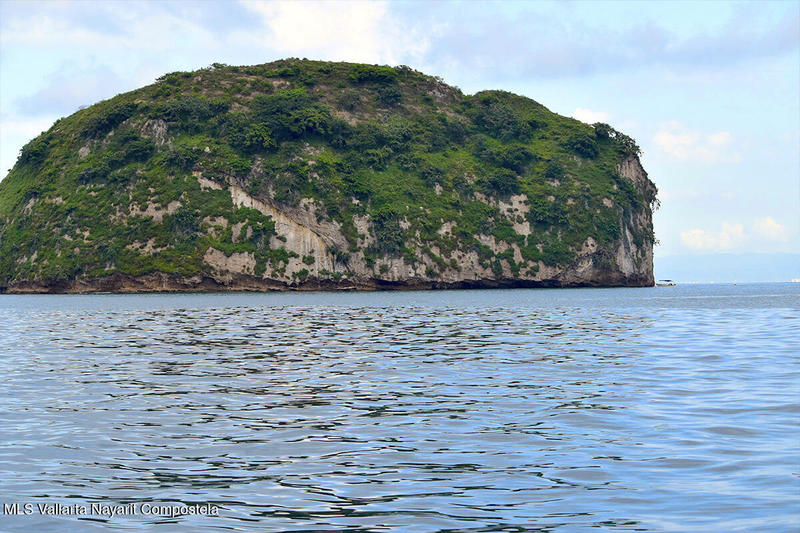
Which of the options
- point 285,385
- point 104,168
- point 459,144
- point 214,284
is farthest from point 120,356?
point 459,144

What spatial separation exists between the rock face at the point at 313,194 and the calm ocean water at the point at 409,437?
83.8 metres

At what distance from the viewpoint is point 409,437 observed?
12.9 meters

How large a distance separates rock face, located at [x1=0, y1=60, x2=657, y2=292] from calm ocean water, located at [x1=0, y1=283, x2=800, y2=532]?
83.8 m

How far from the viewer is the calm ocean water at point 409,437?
29.2 feet

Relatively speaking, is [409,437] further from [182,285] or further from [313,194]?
[313,194]

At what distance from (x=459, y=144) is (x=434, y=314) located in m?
90.6

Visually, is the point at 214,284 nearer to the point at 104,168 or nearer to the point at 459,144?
the point at 104,168

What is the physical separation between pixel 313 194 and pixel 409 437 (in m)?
103

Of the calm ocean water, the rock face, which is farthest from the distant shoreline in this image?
the calm ocean water

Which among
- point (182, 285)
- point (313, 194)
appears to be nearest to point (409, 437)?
point (182, 285)

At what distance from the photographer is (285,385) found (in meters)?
19.0

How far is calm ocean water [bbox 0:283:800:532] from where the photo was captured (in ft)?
29.2

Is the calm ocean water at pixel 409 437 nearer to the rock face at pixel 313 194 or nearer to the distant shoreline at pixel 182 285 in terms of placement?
the distant shoreline at pixel 182 285

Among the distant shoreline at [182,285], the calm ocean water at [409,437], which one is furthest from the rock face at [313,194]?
the calm ocean water at [409,437]
